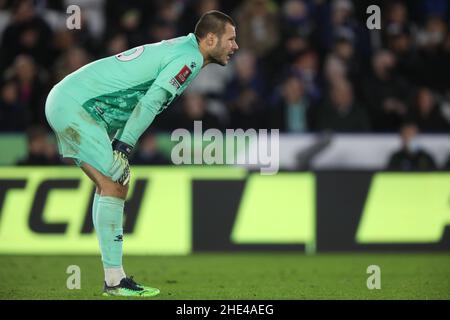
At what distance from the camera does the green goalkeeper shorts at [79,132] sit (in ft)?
26.5

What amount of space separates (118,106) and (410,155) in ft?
19.8

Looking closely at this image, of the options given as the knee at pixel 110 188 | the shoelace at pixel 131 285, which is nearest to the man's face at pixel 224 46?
the knee at pixel 110 188

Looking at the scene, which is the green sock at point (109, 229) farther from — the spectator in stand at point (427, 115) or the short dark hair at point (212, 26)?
the spectator in stand at point (427, 115)

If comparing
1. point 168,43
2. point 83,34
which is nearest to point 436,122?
point 83,34

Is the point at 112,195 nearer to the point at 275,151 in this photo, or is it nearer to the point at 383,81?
the point at 275,151

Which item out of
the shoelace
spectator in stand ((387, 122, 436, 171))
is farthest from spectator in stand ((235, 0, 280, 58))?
the shoelace

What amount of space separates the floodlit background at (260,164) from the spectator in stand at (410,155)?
0.06ft

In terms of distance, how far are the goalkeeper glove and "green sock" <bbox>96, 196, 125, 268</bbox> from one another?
189 mm

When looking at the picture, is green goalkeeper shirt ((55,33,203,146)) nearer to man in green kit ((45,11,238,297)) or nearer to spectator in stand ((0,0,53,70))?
man in green kit ((45,11,238,297))

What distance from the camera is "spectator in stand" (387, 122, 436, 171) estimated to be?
44.0ft

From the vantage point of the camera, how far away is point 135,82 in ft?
26.9

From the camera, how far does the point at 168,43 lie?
27.2 ft

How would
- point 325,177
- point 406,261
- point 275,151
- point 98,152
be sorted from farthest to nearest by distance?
point 275,151 → point 325,177 → point 406,261 → point 98,152

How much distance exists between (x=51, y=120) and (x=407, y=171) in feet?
17.7
